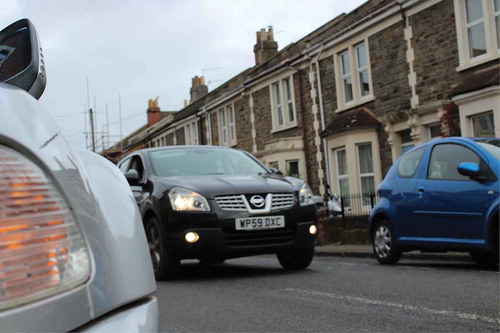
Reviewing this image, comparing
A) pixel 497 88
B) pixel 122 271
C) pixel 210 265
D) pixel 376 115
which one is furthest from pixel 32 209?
pixel 376 115

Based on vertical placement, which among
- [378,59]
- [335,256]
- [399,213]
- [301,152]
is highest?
[378,59]

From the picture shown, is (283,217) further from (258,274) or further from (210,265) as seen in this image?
(210,265)

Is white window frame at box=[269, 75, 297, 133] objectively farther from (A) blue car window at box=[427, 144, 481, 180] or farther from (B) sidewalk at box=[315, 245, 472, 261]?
(A) blue car window at box=[427, 144, 481, 180]

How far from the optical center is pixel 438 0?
16.6 metres

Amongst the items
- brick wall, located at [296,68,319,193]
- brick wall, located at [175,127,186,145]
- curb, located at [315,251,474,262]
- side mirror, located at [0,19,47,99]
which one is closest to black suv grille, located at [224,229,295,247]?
curb, located at [315,251,474,262]

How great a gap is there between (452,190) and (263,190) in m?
2.37

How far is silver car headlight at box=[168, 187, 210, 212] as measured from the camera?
707 cm

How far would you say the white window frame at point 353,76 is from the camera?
1973 centimetres

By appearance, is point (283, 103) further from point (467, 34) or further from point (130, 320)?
point (130, 320)

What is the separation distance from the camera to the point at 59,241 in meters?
1.04

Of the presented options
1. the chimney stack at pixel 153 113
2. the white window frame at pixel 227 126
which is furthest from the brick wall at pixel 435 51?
the chimney stack at pixel 153 113

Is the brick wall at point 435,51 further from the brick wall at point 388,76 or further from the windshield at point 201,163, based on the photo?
the windshield at point 201,163

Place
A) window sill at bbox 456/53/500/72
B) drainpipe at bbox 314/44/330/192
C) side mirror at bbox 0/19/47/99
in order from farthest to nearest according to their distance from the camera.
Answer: drainpipe at bbox 314/44/330/192 → window sill at bbox 456/53/500/72 → side mirror at bbox 0/19/47/99

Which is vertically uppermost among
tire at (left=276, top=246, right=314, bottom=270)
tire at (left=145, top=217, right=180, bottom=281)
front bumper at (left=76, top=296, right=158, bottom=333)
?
front bumper at (left=76, top=296, right=158, bottom=333)
